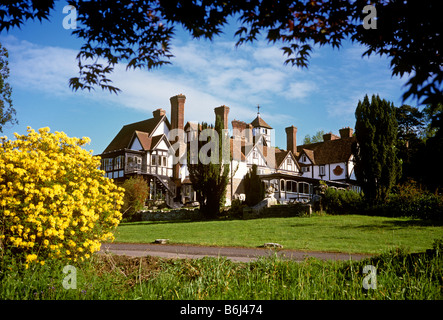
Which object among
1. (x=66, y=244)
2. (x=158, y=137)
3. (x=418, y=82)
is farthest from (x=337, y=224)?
(x=158, y=137)

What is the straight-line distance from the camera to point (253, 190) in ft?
86.2

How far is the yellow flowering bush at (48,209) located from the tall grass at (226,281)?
0.39 m

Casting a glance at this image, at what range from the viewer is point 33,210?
5926mm

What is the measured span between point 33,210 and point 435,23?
6235mm

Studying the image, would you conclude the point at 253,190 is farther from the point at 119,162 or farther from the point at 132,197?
the point at 119,162

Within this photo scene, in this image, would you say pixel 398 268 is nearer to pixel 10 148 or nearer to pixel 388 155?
pixel 10 148

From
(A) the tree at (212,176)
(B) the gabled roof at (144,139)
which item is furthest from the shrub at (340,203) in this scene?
(B) the gabled roof at (144,139)

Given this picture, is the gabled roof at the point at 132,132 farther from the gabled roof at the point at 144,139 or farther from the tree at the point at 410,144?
the tree at the point at 410,144

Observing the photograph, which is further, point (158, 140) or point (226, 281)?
point (158, 140)

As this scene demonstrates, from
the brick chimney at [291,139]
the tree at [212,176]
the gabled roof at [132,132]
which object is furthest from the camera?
the brick chimney at [291,139]

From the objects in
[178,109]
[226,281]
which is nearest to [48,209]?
[226,281]

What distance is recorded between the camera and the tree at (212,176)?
80.6 ft

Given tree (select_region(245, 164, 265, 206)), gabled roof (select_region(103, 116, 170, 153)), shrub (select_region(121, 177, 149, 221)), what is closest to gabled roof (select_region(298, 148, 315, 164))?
gabled roof (select_region(103, 116, 170, 153))

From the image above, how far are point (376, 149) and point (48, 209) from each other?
2222 centimetres
